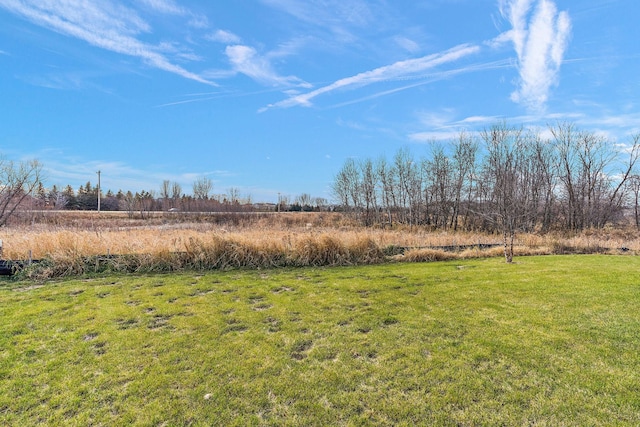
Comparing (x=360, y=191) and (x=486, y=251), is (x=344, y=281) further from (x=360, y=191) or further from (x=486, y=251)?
(x=360, y=191)

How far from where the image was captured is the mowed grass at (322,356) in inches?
85.9

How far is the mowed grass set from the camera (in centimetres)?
218

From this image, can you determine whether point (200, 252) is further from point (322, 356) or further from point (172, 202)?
point (172, 202)

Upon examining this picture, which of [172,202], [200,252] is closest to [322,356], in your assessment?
[200,252]

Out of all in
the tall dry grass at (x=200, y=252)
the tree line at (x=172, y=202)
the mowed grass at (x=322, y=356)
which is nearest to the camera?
the mowed grass at (x=322, y=356)

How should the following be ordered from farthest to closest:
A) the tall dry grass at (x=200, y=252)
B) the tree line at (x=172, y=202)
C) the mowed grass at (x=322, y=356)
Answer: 1. the tree line at (x=172, y=202)
2. the tall dry grass at (x=200, y=252)
3. the mowed grass at (x=322, y=356)

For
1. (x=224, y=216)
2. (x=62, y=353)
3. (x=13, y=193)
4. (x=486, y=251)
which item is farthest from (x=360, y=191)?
(x=62, y=353)

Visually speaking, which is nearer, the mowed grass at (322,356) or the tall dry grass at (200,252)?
the mowed grass at (322,356)

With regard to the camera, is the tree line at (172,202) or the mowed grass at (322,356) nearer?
the mowed grass at (322,356)

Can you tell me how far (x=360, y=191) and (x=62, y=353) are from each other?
93.7ft

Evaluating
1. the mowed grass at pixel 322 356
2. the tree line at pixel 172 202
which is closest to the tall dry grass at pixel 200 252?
the mowed grass at pixel 322 356

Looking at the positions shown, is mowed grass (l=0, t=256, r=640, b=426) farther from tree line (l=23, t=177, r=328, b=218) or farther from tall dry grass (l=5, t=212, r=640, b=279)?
tree line (l=23, t=177, r=328, b=218)

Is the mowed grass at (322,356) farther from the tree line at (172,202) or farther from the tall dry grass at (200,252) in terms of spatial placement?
the tree line at (172,202)

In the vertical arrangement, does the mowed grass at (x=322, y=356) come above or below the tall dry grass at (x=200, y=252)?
below
